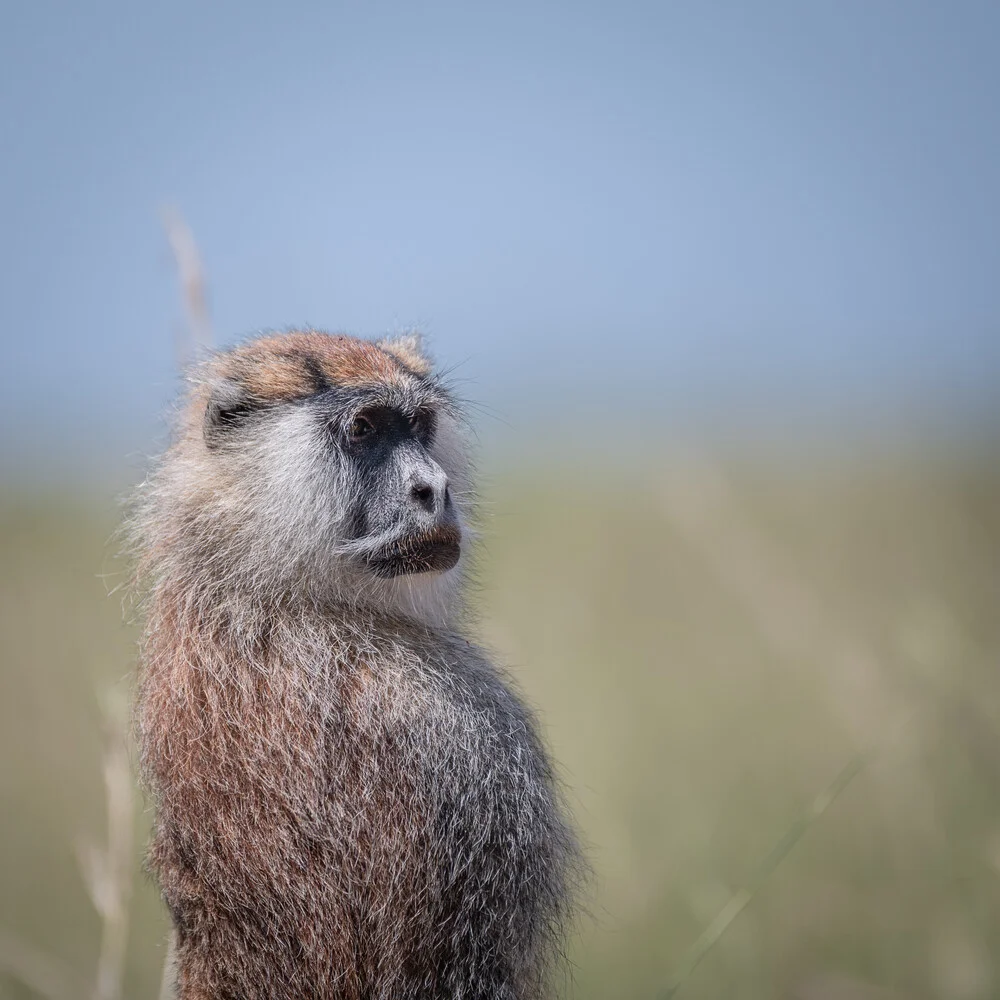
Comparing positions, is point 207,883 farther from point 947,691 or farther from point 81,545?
point 81,545

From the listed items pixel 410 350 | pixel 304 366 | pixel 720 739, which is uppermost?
pixel 410 350

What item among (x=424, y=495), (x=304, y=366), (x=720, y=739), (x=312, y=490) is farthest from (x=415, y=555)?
(x=720, y=739)

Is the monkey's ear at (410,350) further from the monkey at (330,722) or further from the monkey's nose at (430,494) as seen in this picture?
the monkey's nose at (430,494)

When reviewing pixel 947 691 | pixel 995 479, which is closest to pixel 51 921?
pixel 947 691

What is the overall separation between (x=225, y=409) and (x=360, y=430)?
18.1 inches

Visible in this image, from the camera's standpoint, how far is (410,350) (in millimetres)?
3988

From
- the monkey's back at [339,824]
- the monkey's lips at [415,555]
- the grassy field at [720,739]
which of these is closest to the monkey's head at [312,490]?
the monkey's lips at [415,555]

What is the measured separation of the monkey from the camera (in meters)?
2.65

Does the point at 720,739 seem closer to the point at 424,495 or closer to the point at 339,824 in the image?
the point at 424,495

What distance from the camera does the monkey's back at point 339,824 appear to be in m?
2.63

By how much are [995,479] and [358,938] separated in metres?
9.90

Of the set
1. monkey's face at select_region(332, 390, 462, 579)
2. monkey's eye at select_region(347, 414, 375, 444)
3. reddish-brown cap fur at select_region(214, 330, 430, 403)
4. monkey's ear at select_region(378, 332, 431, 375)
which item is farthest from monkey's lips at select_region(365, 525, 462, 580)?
monkey's ear at select_region(378, 332, 431, 375)

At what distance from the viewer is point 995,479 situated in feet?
34.9

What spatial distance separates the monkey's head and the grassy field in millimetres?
553
